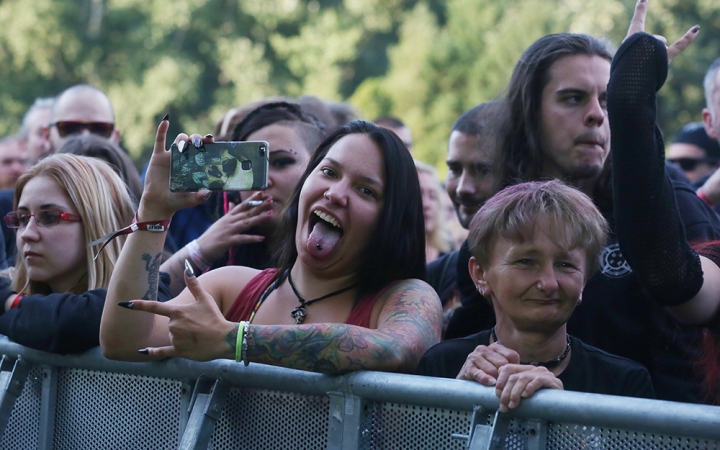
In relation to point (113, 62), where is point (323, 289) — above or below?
below

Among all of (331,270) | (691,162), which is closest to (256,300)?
(331,270)

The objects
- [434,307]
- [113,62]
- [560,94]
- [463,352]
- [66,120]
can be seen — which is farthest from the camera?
[113,62]

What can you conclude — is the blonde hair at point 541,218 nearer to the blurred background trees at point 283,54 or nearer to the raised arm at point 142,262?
the raised arm at point 142,262

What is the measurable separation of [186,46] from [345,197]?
2865cm

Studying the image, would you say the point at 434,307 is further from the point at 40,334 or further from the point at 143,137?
the point at 143,137

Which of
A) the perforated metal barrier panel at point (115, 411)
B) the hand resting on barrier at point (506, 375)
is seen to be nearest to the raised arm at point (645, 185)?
the hand resting on barrier at point (506, 375)

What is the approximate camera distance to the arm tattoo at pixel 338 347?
2.47m

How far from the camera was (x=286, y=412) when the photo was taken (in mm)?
2525

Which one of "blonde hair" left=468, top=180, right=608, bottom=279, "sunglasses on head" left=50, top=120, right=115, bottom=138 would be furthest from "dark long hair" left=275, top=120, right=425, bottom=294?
"sunglasses on head" left=50, top=120, right=115, bottom=138

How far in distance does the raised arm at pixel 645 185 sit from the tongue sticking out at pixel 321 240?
909 mm

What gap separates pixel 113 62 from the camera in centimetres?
2936

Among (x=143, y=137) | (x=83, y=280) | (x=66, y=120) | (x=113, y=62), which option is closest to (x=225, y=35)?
(x=113, y=62)

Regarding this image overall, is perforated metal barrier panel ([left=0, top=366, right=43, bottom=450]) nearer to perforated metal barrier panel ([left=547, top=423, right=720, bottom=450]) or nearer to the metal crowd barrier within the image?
the metal crowd barrier

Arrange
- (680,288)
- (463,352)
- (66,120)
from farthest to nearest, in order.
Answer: (66,120)
(463,352)
(680,288)
